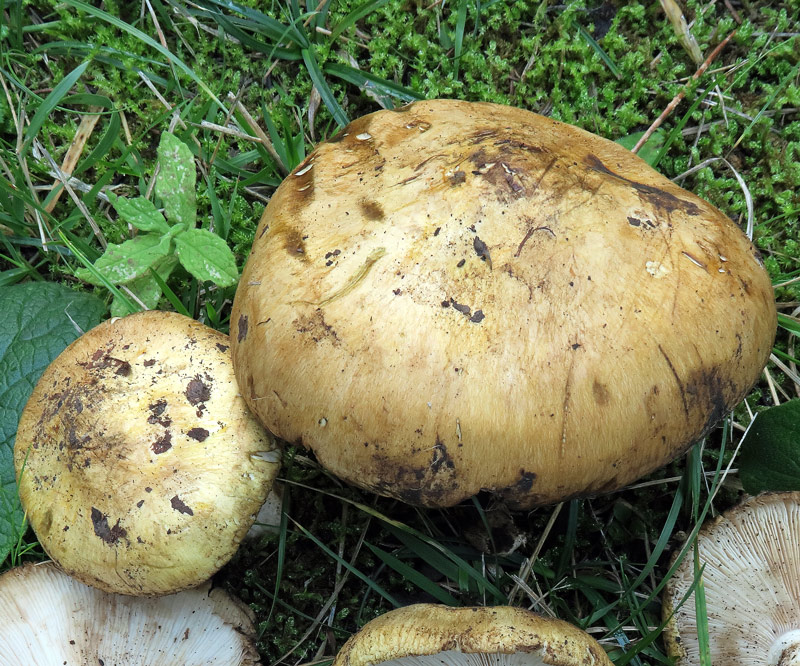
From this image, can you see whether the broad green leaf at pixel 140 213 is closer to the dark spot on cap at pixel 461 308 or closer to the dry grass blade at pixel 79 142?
the dry grass blade at pixel 79 142

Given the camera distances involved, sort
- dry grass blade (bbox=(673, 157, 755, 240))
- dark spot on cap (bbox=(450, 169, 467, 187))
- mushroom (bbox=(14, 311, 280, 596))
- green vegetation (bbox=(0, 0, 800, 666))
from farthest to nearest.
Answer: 1. dry grass blade (bbox=(673, 157, 755, 240))
2. green vegetation (bbox=(0, 0, 800, 666))
3. mushroom (bbox=(14, 311, 280, 596))
4. dark spot on cap (bbox=(450, 169, 467, 187))

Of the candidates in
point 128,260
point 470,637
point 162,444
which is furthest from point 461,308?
point 128,260

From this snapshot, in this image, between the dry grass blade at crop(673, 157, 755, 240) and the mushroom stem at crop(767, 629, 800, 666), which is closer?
the mushroom stem at crop(767, 629, 800, 666)

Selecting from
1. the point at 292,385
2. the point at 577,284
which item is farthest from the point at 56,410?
the point at 577,284

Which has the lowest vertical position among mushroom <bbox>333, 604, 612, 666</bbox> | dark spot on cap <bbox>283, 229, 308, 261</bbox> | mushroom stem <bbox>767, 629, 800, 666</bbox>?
mushroom stem <bbox>767, 629, 800, 666</bbox>

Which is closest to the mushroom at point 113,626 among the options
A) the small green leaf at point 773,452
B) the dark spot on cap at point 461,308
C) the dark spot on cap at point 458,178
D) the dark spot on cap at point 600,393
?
the dark spot on cap at point 461,308

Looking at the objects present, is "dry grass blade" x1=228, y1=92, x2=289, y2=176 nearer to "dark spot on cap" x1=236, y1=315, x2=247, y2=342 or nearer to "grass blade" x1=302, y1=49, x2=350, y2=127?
"grass blade" x1=302, y1=49, x2=350, y2=127

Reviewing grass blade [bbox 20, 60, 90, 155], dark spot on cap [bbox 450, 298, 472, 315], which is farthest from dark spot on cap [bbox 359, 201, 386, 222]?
grass blade [bbox 20, 60, 90, 155]
